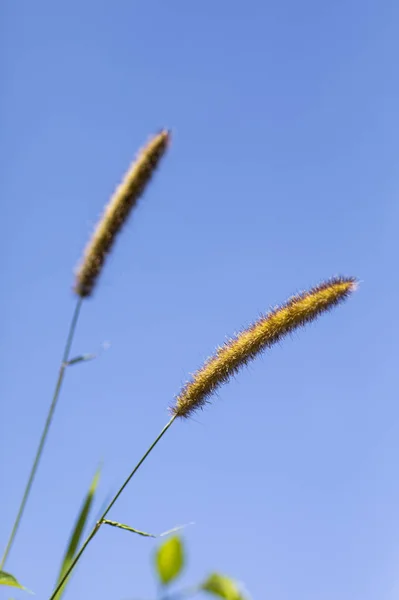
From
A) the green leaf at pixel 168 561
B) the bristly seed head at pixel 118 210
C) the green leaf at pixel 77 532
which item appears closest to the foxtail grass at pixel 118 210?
the bristly seed head at pixel 118 210

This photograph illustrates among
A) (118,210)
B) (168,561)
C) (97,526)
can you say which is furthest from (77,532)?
(168,561)

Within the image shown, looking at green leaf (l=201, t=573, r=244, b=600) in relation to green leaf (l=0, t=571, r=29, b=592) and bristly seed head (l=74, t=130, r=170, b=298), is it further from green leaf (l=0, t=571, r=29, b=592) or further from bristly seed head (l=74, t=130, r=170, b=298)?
bristly seed head (l=74, t=130, r=170, b=298)

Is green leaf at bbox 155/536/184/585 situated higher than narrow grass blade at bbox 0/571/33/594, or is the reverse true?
green leaf at bbox 155/536/184/585

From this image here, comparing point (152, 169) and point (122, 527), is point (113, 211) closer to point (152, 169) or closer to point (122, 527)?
point (152, 169)

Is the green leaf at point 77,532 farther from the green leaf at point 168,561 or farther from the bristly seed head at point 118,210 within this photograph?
the green leaf at point 168,561

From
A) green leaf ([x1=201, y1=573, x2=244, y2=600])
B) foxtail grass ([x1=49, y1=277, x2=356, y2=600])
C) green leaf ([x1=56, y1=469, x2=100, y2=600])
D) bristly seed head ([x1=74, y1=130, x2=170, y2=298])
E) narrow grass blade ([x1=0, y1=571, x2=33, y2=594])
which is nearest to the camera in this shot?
green leaf ([x1=201, y1=573, x2=244, y2=600])

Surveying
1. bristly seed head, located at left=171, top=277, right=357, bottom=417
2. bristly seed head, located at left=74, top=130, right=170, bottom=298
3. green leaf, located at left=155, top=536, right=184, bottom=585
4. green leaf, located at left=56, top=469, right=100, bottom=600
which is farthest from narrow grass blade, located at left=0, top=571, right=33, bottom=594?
bristly seed head, located at left=171, top=277, right=357, bottom=417

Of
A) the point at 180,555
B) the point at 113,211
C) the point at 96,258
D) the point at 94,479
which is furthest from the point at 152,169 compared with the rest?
the point at 180,555
